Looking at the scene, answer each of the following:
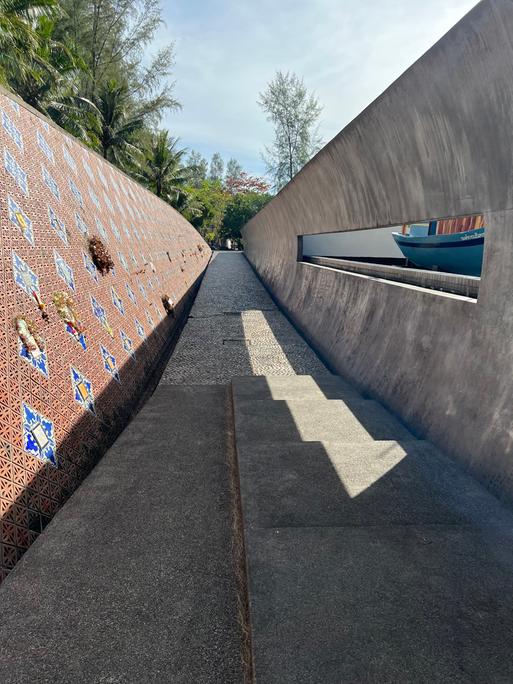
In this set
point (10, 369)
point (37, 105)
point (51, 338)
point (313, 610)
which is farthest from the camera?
point (37, 105)

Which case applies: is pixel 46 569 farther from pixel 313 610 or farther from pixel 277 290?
pixel 277 290

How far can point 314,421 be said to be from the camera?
4.61 metres

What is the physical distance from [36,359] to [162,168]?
148 feet

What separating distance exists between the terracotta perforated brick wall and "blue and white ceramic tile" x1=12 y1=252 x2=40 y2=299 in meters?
0.01

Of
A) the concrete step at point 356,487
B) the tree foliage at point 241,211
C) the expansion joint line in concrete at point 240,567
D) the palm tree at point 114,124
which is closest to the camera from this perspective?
the expansion joint line in concrete at point 240,567

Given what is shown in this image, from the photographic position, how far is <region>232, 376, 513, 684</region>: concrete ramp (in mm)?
1767

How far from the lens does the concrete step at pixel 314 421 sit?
13.8 feet

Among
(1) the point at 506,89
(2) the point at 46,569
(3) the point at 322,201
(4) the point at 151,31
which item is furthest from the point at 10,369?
(4) the point at 151,31

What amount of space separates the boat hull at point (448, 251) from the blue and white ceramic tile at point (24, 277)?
12.2m

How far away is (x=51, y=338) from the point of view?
4.05 meters

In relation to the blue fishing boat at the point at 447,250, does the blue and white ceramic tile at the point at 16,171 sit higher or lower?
higher

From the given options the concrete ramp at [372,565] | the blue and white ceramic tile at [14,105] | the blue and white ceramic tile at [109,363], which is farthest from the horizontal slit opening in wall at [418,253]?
the blue and white ceramic tile at [14,105]

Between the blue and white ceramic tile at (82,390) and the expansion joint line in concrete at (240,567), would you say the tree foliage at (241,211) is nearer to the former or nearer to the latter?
the blue and white ceramic tile at (82,390)

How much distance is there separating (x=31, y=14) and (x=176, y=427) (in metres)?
26.5
